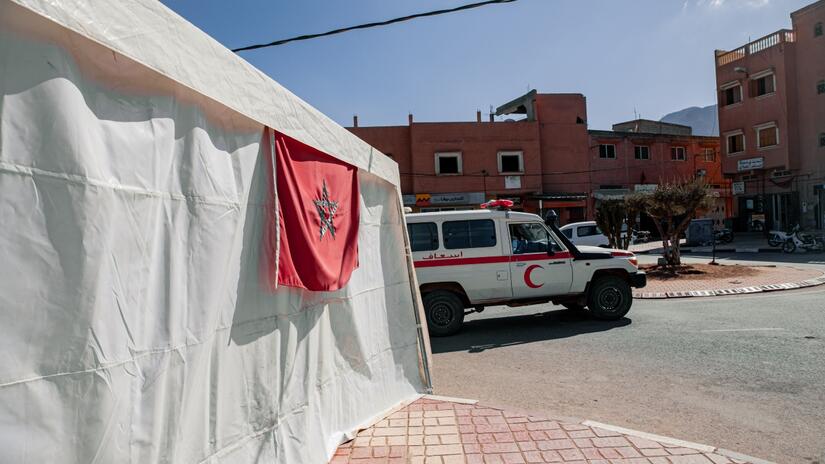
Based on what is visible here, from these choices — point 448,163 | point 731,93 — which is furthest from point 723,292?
point 731,93

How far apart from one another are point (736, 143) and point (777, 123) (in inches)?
134

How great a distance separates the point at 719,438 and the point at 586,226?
21059 millimetres

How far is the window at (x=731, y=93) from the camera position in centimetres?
3506

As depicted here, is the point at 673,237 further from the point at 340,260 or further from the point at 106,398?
the point at 106,398

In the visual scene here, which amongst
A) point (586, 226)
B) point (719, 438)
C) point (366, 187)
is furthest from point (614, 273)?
point (586, 226)

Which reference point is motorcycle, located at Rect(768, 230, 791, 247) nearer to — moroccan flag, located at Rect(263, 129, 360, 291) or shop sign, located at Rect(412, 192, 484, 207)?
shop sign, located at Rect(412, 192, 484, 207)

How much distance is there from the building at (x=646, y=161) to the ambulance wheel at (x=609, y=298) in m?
28.9

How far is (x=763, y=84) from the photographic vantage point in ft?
109

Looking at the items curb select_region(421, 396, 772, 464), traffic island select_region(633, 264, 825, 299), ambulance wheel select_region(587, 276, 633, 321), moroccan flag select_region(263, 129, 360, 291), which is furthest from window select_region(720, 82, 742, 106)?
moroccan flag select_region(263, 129, 360, 291)

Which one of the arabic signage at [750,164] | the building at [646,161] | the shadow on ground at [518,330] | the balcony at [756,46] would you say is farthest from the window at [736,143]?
the shadow on ground at [518,330]

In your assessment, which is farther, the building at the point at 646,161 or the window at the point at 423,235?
the building at the point at 646,161

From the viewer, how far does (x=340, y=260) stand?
4.38 metres

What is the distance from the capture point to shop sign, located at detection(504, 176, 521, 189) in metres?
36.1

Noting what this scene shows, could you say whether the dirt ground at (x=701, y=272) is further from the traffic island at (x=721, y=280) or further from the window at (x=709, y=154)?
the window at (x=709, y=154)
